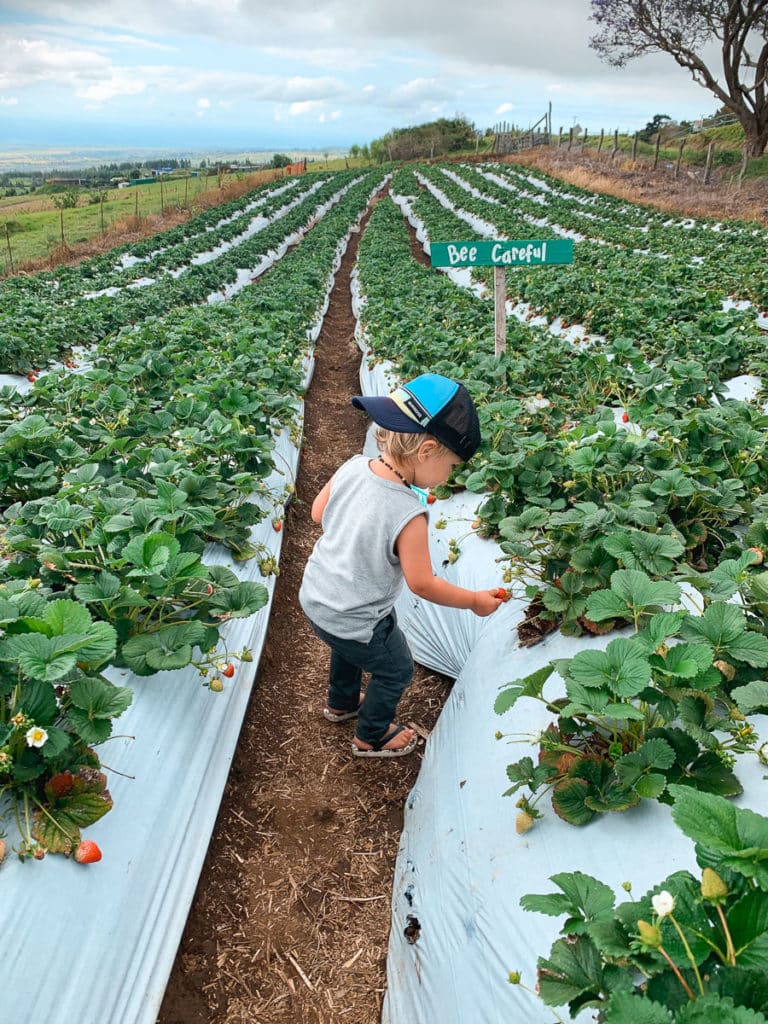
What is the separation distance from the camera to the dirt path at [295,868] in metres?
1.90

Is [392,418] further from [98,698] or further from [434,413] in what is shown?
[98,698]

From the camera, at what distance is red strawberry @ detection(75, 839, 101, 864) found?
61.3 inches

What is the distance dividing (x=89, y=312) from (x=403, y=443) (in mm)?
7397

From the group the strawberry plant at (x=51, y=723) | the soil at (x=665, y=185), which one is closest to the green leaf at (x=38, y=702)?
the strawberry plant at (x=51, y=723)

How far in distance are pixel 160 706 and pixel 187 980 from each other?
0.79m

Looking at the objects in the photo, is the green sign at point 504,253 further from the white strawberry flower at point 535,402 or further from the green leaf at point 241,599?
the green leaf at point 241,599

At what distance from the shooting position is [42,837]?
1537mm

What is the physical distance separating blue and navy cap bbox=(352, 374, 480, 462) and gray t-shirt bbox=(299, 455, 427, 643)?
221mm

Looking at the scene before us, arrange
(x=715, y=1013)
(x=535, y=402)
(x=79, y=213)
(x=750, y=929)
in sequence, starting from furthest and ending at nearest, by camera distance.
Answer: (x=79, y=213) < (x=535, y=402) < (x=750, y=929) < (x=715, y=1013)

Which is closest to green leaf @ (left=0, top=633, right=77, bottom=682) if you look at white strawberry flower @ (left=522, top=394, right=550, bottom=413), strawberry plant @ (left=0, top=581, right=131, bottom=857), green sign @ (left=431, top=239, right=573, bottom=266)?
strawberry plant @ (left=0, top=581, right=131, bottom=857)

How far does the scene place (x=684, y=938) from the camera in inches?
36.2

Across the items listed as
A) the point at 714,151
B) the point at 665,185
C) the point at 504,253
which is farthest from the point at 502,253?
the point at 714,151

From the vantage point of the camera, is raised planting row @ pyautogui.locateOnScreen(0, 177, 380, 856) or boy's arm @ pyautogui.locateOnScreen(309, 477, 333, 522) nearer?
raised planting row @ pyautogui.locateOnScreen(0, 177, 380, 856)

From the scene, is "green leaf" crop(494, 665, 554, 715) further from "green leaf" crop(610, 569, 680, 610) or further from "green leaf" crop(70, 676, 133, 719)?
"green leaf" crop(70, 676, 133, 719)
